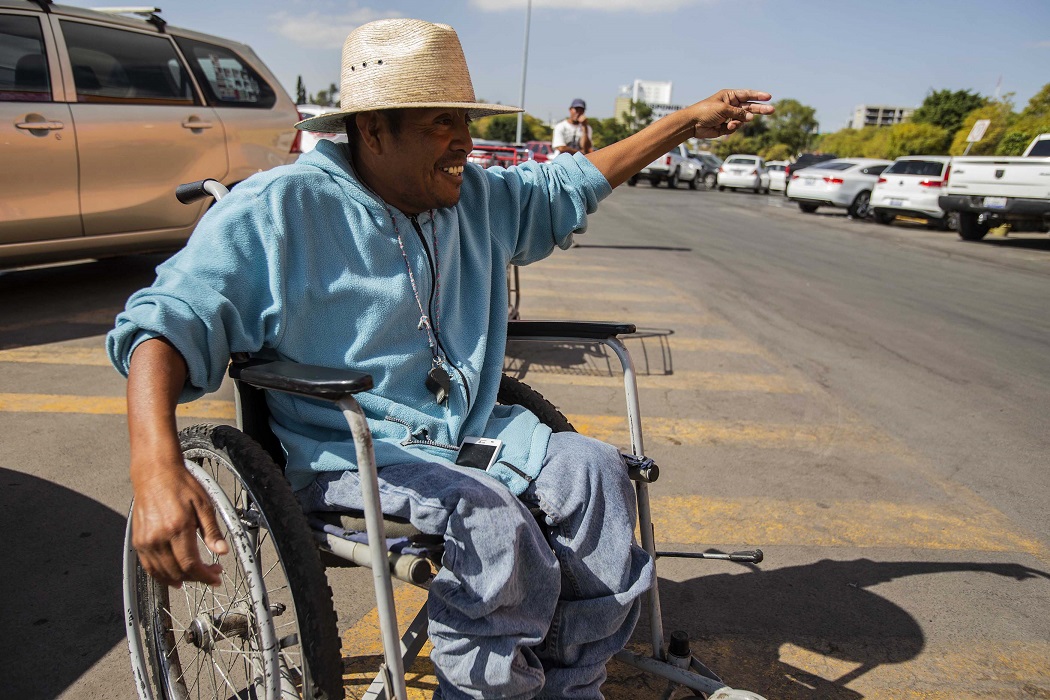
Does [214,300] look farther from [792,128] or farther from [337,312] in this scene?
[792,128]

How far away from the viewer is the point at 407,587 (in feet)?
9.08

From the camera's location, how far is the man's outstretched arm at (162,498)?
1.36 meters

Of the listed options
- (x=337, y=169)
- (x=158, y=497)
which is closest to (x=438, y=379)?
(x=337, y=169)

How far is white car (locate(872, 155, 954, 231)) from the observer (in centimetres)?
1630

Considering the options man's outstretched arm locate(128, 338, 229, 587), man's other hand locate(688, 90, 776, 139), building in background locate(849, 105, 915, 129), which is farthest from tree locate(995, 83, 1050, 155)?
building in background locate(849, 105, 915, 129)

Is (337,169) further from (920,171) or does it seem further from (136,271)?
(920,171)

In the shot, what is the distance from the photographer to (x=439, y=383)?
1994 millimetres

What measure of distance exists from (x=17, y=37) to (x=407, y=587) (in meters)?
4.79

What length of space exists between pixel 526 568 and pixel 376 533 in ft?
1.28

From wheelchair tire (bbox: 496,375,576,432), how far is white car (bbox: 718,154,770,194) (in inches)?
1144

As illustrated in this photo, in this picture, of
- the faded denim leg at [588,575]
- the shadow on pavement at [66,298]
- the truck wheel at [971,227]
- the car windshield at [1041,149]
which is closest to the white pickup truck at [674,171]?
the truck wheel at [971,227]

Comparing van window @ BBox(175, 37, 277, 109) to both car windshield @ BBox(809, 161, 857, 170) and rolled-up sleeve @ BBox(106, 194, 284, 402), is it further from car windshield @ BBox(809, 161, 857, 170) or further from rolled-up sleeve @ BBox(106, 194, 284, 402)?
car windshield @ BBox(809, 161, 857, 170)

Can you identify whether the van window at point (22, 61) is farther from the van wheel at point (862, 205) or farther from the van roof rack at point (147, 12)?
the van wheel at point (862, 205)

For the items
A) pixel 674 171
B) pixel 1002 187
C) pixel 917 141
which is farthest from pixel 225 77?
pixel 917 141
